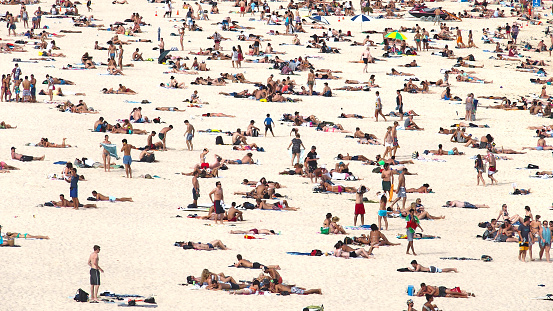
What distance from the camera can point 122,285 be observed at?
18.0 m

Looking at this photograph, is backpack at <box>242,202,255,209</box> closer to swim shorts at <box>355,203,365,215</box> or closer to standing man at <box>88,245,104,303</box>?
swim shorts at <box>355,203,365,215</box>

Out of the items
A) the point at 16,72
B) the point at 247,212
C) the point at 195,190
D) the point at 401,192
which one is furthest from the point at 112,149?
the point at 16,72

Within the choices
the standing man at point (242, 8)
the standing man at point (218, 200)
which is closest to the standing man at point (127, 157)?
the standing man at point (218, 200)

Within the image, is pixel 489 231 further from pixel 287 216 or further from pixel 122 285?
pixel 122 285

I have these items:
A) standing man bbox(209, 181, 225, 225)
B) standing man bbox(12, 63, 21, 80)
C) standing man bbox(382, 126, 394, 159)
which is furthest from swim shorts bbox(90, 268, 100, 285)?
standing man bbox(12, 63, 21, 80)

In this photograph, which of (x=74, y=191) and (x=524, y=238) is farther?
(x=74, y=191)

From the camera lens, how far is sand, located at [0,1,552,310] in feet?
59.2

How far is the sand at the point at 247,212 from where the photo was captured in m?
18.0

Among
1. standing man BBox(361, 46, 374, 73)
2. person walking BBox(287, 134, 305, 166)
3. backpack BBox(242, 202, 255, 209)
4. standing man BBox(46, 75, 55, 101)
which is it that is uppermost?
standing man BBox(361, 46, 374, 73)

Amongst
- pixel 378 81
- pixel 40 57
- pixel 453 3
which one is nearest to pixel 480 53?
pixel 378 81

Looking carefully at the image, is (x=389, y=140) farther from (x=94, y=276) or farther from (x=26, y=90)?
(x=94, y=276)

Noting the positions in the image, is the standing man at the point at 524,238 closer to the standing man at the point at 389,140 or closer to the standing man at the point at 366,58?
the standing man at the point at 389,140

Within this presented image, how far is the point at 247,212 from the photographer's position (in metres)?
24.5

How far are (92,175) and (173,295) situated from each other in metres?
10.8
